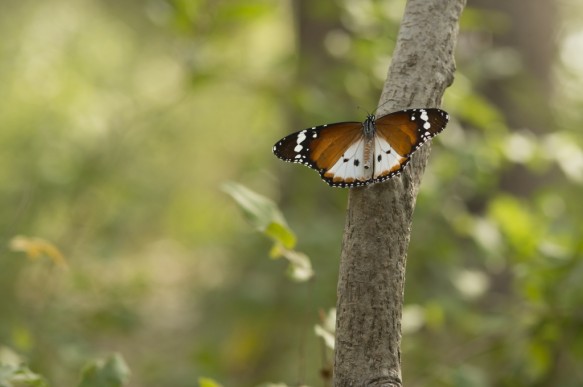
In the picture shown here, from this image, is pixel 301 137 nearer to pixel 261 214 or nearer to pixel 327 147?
pixel 327 147

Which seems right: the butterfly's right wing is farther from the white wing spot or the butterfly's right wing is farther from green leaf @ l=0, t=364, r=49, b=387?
green leaf @ l=0, t=364, r=49, b=387

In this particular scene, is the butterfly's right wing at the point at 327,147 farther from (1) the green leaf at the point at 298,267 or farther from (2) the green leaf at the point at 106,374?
(2) the green leaf at the point at 106,374

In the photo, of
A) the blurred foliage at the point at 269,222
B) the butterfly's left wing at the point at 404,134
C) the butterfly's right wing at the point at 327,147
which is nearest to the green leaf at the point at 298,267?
the blurred foliage at the point at 269,222

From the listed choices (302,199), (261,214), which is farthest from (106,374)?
(302,199)

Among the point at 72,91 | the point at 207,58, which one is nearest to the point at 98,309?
the point at 207,58

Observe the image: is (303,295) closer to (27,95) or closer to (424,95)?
Result: (424,95)

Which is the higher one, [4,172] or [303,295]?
Result: [4,172]

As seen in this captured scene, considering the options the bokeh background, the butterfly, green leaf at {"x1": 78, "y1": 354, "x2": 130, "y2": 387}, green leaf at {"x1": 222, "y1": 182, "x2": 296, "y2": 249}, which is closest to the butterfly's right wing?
the butterfly
